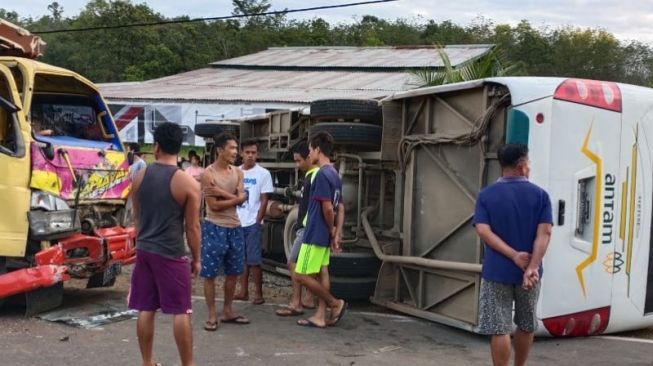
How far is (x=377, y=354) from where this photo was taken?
19.6 feet

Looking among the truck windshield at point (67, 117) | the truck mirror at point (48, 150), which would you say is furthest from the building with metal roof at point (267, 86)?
the truck mirror at point (48, 150)

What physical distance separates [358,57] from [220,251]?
25.0 m

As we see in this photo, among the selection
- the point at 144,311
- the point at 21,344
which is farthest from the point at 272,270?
the point at 144,311

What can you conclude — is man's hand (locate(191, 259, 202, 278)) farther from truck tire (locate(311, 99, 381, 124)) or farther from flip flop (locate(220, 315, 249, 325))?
truck tire (locate(311, 99, 381, 124))

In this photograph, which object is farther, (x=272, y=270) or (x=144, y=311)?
(x=272, y=270)

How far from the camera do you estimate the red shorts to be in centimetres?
488

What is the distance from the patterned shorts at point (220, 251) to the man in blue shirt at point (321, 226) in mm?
568

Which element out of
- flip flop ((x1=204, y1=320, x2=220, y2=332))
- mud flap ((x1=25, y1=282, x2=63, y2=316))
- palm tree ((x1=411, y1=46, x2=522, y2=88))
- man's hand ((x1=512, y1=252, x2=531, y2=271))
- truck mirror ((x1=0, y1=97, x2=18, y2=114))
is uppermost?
palm tree ((x1=411, y1=46, x2=522, y2=88))

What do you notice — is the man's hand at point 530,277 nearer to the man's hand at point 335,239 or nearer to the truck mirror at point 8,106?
the man's hand at point 335,239

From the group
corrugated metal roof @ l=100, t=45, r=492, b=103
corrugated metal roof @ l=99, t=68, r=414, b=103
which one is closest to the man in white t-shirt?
corrugated metal roof @ l=99, t=68, r=414, b=103

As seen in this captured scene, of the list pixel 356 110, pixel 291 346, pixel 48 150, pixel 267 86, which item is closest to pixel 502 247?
pixel 291 346

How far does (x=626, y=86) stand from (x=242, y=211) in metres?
3.92

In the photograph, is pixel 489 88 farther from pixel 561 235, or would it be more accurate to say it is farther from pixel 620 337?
pixel 620 337

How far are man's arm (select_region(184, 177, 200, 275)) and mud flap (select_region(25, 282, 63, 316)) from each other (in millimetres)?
2591
